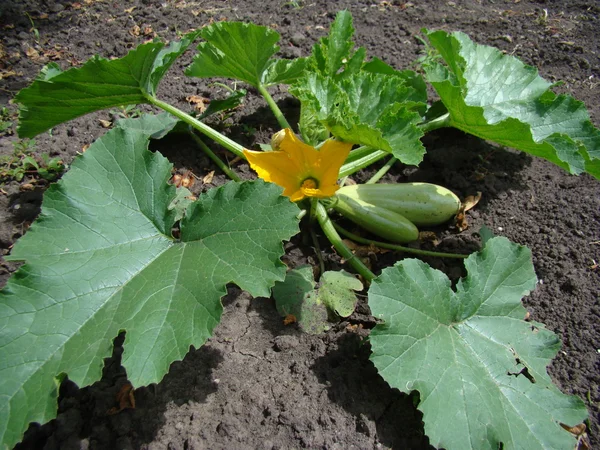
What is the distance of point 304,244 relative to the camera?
2.47m

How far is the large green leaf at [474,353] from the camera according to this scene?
5.32ft

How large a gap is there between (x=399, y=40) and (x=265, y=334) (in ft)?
8.46

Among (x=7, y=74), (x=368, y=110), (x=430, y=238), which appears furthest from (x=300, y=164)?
(x=7, y=74)

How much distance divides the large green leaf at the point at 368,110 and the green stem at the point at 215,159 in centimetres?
71

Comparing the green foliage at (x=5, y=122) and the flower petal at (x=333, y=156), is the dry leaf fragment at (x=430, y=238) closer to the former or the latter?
the flower petal at (x=333, y=156)

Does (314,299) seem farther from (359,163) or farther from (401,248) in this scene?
(359,163)

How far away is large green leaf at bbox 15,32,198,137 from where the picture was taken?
6.73 feet

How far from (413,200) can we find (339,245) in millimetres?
488

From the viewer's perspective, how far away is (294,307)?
6.90 ft

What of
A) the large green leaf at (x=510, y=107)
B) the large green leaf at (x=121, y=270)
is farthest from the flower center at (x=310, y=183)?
the large green leaf at (x=510, y=107)

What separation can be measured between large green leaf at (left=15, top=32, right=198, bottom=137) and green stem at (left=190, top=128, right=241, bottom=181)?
415mm

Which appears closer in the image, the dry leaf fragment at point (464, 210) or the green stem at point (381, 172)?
the dry leaf fragment at point (464, 210)

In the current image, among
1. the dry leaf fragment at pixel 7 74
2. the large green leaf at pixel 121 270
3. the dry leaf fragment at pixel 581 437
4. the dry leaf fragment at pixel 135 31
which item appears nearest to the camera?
the large green leaf at pixel 121 270

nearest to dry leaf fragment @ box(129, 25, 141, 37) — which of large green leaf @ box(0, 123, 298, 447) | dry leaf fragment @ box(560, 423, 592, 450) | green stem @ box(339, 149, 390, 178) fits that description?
large green leaf @ box(0, 123, 298, 447)
